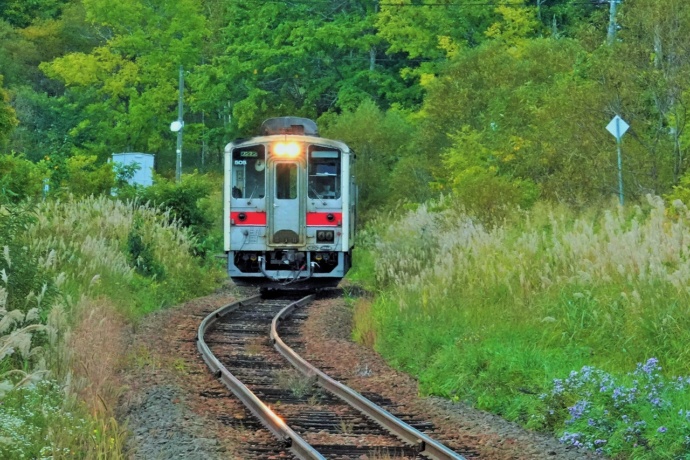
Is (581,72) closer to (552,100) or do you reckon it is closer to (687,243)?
(552,100)

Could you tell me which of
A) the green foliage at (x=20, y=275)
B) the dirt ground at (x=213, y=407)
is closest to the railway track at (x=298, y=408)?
the dirt ground at (x=213, y=407)

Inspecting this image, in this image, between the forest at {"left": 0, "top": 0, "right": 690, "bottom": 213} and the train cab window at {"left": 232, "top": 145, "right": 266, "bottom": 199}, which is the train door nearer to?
the train cab window at {"left": 232, "top": 145, "right": 266, "bottom": 199}

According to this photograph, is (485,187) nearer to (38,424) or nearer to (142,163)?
(38,424)

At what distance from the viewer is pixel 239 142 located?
70.8ft

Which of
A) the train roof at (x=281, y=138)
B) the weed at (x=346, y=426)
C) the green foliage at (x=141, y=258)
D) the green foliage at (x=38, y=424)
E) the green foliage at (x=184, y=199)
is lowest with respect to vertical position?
the weed at (x=346, y=426)

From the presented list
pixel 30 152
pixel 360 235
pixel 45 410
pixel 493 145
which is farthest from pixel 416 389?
pixel 30 152

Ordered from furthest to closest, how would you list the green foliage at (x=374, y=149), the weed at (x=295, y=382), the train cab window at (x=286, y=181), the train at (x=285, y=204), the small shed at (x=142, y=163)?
the small shed at (x=142, y=163)
the green foliage at (x=374, y=149)
the train cab window at (x=286, y=181)
the train at (x=285, y=204)
the weed at (x=295, y=382)

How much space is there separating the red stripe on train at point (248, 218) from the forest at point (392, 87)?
381 centimetres

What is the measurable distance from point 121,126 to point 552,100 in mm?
34211

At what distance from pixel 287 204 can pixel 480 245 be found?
24.3ft

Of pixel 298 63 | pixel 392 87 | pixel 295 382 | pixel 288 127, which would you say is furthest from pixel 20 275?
pixel 392 87

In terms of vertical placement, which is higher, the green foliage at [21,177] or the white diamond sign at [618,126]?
the white diamond sign at [618,126]

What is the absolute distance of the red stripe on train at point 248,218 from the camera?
2139 centimetres

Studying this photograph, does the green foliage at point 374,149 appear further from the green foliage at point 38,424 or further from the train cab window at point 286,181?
the green foliage at point 38,424
